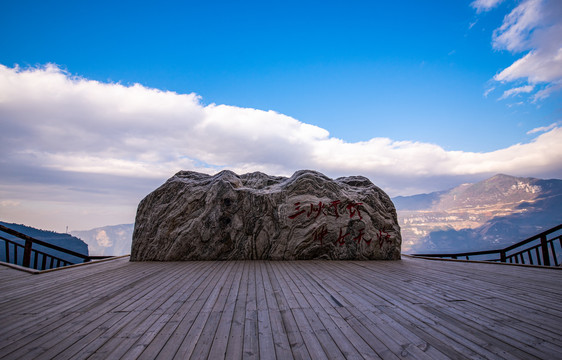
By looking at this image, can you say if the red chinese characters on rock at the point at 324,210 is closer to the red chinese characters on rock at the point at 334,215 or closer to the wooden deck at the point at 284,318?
the red chinese characters on rock at the point at 334,215

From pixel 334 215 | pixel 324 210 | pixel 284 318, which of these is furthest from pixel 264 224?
pixel 284 318

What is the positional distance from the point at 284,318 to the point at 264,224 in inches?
265

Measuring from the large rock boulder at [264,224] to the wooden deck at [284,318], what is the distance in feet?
12.3

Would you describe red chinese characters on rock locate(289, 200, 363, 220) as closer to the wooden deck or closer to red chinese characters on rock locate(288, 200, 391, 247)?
red chinese characters on rock locate(288, 200, 391, 247)

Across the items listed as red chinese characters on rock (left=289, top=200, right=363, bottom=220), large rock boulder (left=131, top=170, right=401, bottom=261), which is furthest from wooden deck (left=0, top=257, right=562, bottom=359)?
red chinese characters on rock (left=289, top=200, right=363, bottom=220)

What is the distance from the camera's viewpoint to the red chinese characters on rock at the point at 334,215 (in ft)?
32.4

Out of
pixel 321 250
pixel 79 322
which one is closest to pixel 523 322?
pixel 79 322

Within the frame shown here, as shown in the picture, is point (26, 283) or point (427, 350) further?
point (26, 283)

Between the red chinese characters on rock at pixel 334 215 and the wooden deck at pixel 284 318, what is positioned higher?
the red chinese characters on rock at pixel 334 215

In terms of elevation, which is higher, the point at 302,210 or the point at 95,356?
the point at 302,210

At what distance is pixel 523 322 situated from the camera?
329 centimetres

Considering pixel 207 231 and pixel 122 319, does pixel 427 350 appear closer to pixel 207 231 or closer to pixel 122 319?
pixel 122 319

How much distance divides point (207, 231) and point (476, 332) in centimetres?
860

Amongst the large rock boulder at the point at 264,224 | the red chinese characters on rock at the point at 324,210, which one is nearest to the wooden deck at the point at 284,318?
the large rock boulder at the point at 264,224
